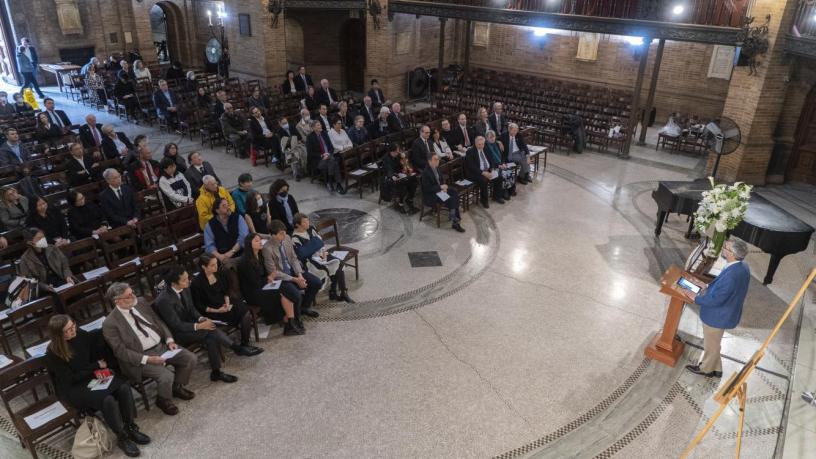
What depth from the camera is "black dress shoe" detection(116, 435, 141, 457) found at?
213 inches

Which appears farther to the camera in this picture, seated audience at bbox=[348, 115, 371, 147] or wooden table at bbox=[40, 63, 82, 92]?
wooden table at bbox=[40, 63, 82, 92]

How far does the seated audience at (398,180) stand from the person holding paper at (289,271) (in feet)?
12.1

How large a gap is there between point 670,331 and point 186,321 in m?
5.66

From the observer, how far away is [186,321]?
6.34 meters

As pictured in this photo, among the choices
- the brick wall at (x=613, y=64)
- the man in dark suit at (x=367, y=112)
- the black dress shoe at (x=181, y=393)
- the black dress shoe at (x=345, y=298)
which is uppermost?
the brick wall at (x=613, y=64)

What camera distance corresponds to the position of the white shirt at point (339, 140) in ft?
39.9

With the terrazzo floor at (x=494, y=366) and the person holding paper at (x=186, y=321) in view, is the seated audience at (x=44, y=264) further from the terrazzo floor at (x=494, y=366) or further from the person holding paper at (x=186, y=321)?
the terrazzo floor at (x=494, y=366)

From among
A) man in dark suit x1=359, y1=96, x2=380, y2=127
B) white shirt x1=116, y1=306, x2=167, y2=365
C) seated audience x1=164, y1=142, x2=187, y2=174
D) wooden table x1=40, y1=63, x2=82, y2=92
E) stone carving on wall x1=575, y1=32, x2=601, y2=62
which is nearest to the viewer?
white shirt x1=116, y1=306, x2=167, y2=365

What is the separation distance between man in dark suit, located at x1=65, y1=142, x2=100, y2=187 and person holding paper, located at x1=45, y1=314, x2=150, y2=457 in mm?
5494

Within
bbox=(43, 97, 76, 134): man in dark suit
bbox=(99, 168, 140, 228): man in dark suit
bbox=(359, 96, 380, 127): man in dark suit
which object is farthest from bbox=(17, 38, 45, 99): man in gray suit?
bbox=(99, 168, 140, 228): man in dark suit

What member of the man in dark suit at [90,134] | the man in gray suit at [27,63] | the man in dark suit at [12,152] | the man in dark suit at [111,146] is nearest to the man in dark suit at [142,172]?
the man in dark suit at [111,146]

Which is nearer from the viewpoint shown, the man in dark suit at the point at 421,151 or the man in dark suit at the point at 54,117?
the man in dark suit at the point at 421,151

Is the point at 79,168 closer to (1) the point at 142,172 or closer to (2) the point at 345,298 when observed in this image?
(1) the point at 142,172

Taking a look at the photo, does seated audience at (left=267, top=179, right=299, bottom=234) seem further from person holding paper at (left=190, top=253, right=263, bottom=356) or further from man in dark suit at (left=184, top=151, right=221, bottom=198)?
person holding paper at (left=190, top=253, right=263, bottom=356)
